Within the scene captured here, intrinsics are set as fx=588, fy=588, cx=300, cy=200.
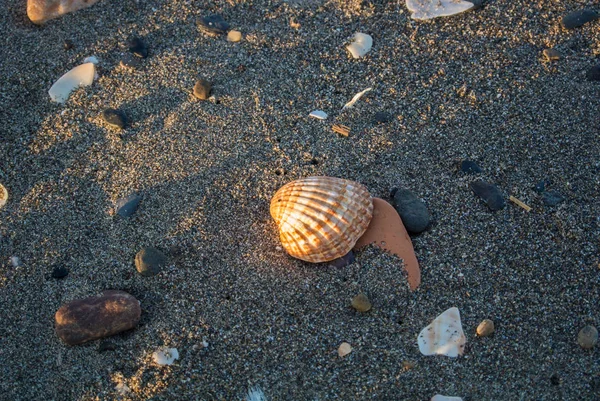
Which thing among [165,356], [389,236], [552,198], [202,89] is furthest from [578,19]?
[165,356]

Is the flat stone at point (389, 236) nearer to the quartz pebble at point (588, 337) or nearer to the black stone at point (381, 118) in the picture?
the black stone at point (381, 118)

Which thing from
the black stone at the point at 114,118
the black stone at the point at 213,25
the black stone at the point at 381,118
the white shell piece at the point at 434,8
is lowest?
the black stone at the point at 381,118

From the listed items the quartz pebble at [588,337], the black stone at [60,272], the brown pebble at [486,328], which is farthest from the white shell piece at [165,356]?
the quartz pebble at [588,337]

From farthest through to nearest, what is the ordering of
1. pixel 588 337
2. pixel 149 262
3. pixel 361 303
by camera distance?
pixel 149 262 → pixel 361 303 → pixel 588 337

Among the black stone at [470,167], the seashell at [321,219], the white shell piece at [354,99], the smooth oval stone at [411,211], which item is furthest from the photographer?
the white shell piece at [354,99]

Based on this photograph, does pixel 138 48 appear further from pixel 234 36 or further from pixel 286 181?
pixel 286 181

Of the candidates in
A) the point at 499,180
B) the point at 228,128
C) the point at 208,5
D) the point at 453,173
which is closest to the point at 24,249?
the point at 228,128
